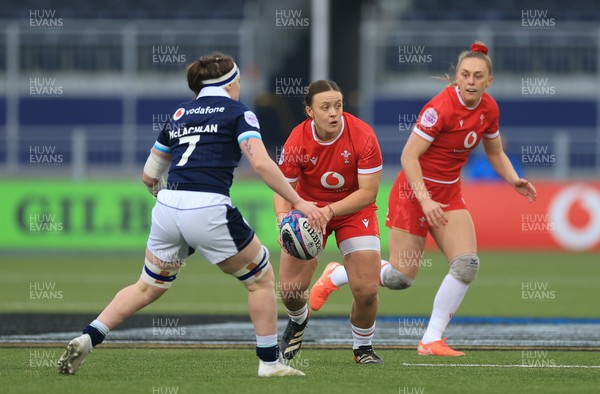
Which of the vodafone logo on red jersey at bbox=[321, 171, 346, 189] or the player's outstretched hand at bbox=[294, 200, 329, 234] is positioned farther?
the vodafone logo on red jersey at bbox=[321, 171, 346, 189]

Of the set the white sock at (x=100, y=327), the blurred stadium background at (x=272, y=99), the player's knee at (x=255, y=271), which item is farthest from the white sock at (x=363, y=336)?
the blurred stadium background at (x=272, y=99)

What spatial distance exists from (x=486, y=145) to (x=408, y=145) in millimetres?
799

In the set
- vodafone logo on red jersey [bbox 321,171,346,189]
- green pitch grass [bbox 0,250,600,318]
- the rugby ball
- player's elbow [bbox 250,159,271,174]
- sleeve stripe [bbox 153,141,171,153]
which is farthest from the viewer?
green pitch grass [bbox 0,250,600,318]

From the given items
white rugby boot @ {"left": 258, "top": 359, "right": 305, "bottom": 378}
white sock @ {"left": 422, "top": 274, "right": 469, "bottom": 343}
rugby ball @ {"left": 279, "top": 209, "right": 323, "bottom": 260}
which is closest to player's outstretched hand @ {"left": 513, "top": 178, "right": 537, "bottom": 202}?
white sock @ {"left": 422, "top": 274, "right": 469, "bottom": 343}

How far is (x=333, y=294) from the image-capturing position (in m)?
15.8

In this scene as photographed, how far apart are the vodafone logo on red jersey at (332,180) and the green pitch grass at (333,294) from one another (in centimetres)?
457

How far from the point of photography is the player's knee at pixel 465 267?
930 cm

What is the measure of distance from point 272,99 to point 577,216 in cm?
684

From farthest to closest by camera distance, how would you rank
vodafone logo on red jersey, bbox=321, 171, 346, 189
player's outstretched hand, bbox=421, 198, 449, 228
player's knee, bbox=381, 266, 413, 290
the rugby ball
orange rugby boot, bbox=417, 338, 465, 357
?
player's knee, bbox=381, 266, 413, 290, orange rugby boot, bbox=417, 338, 465, 357, player's outstretched hand, bbox=421, 198, 449, 228, vodafone logo on red jersey, bbox=321, 171, 346, 189, the rugby ball

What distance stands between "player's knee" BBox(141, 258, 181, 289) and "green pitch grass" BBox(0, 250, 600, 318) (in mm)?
5404

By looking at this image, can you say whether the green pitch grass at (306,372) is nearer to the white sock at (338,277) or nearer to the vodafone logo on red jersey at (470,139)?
the white sock at (338,277)

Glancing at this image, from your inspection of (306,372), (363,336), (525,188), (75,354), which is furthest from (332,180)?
(75,354)

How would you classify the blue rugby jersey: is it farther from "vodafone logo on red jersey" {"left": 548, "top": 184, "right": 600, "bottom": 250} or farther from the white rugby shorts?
"vodafone logo on red jersey" {"left": 548, "top": 184, "right": 600, "bottom": 250}

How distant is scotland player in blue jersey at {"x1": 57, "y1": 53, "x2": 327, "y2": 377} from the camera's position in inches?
287
